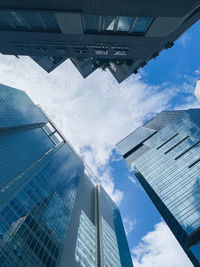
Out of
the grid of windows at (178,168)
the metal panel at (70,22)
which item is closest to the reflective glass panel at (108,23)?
the metal panel at (70,22)

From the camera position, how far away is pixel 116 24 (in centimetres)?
2617

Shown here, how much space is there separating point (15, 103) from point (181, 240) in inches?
4098

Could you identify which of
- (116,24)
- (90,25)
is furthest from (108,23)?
(90,25)

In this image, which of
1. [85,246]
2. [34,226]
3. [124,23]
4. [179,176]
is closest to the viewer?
[124,23]

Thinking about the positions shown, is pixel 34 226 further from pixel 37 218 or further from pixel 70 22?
pixel 70 22

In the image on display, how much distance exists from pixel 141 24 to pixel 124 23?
9.39 ft

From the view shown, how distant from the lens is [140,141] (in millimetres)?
125375

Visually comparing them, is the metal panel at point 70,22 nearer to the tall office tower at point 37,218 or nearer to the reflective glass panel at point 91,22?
the reflective glass panel at point 91,22

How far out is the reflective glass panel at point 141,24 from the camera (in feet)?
81.3

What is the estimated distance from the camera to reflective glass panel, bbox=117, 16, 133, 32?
2453 centimetres

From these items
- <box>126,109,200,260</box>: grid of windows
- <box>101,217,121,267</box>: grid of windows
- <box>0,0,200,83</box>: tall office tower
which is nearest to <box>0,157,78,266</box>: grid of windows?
<box>101,217,121,267</box>: grid of windows

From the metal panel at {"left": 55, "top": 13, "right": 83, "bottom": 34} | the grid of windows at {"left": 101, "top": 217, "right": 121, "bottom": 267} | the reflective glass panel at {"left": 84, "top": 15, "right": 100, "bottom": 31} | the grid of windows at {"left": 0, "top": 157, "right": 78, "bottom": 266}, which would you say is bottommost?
the grid of windows at {"left": 101, "top": 217, "right": 121, "bottom": 267}

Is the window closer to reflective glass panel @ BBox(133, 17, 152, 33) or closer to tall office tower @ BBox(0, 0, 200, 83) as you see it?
tall office tower @ BBox(0, 0, 200, 83)

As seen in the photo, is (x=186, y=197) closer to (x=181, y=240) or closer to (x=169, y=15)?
(x=181, y=240)
